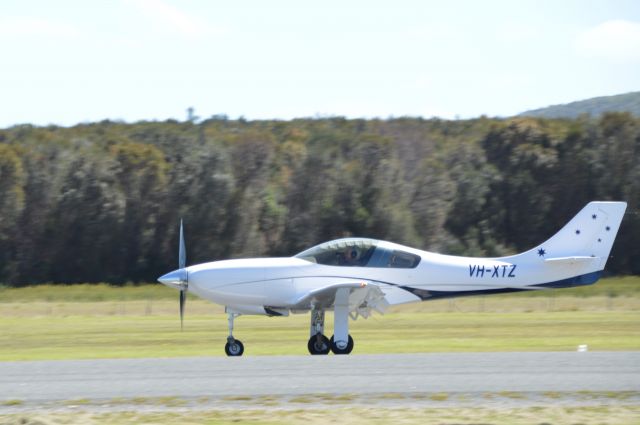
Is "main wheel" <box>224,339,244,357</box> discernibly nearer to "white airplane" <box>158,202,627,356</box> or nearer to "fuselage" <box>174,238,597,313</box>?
"white airplane" <box>158,202,627,356</box>

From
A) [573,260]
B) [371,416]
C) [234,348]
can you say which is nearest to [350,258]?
[234,348]

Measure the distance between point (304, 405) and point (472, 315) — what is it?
809 inches

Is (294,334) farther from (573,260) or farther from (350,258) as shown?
(573,260)

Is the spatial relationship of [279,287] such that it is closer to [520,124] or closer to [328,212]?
[328,212]

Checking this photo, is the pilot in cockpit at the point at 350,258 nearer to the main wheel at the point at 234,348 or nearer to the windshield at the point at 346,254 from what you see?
the windshield at the point at 346,254

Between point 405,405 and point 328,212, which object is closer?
point 405,405

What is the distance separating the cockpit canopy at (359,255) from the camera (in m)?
19.7

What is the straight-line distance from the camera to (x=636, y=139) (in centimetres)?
5725

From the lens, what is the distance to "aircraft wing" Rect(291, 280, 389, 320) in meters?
19.1

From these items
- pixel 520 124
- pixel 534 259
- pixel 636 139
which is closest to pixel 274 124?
pixel 520 124

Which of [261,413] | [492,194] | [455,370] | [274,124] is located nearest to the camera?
[261,413]

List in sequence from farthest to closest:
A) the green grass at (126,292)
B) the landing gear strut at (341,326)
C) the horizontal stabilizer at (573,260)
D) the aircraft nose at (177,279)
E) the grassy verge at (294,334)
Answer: the green grass at (126,292) → the grassy verge at (294,334) → the horizontal stabilizer at (573,260) → the aircraft nose at (177,279) → the landing gear strut at (341,326)

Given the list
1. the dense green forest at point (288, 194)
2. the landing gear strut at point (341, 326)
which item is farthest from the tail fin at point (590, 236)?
the dense green forest at point (288, 194)

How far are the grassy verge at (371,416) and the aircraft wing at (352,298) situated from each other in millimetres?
7131
